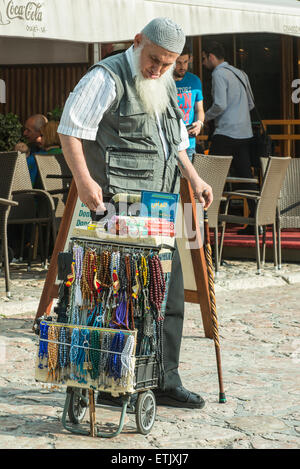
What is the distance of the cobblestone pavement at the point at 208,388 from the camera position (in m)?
3.91

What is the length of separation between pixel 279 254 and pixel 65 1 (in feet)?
12.0

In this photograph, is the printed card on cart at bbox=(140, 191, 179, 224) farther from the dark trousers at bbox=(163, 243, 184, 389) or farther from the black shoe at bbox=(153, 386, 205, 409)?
the black shoe at bbox=(153, 386, 205, 409)

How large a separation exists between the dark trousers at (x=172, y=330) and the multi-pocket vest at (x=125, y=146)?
1.54 feet

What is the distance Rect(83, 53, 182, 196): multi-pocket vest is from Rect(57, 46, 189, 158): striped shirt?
48mm

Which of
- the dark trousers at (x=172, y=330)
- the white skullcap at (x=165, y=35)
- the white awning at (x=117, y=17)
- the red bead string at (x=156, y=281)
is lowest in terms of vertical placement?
the dark trousers at (x=172, y=330)

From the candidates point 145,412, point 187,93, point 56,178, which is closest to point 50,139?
point 56,178

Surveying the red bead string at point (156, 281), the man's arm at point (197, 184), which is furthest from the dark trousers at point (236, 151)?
the red bead string at point (156, 281)

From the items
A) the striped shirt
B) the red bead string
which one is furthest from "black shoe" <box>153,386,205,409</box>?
the striped shirt

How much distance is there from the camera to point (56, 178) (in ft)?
28.8

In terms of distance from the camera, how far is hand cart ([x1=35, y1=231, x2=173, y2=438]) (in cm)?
372

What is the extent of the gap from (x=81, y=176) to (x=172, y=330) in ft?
3.12

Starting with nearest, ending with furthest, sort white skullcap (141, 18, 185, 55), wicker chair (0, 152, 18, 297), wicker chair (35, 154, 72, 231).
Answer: white skullcap (141, 18, 185, 55) → wicker chair (0, 152, 18, 297) → wicker chair (35, 154, 72, 231)

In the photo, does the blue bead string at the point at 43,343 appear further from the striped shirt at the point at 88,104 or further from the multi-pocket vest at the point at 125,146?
the striped shirt at the point at 88,104

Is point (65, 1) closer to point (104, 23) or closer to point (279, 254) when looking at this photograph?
point (104, 23)
